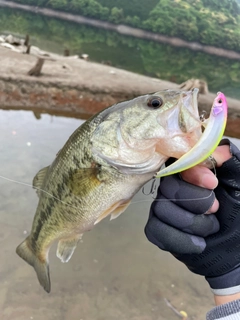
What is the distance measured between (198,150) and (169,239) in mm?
730

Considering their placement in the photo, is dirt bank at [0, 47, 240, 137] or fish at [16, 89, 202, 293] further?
dirt bank at [0, 47, 240, 137]

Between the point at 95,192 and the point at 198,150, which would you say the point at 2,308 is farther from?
the point at 198,150

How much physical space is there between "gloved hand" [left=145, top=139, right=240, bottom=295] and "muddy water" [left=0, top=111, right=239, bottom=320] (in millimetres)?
1769

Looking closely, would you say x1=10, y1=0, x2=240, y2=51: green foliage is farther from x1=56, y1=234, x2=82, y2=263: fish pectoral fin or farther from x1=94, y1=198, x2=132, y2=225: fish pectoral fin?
x1=94, y1=198, x2=132, y2=225: fish pectoral fin

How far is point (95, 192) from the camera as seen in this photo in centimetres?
205

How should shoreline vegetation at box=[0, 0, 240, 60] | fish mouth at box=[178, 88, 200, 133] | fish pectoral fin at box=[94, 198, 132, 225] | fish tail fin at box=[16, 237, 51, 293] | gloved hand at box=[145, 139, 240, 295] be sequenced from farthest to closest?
shoreline vegetation at box=[0, 0, 240, 60] → fish tail fin at box=[16, 237, 51, 293] → fish pectoral fin at box=[94, 198, 132, 225] → gloved hand at box=[145, 139, 240, 295] → fish mouth at box=[178, 88, 200, 133]

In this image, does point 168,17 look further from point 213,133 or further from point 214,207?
point 213,133

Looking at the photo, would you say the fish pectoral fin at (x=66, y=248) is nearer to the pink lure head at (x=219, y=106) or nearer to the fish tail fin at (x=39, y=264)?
the fish tail fin at (x=39, y=264)

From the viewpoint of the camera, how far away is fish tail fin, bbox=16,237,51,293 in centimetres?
280

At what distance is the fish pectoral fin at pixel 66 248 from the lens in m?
2.57

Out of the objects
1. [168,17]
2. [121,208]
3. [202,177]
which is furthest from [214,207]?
[168,17]

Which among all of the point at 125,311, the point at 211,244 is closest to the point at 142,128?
the point at 211,244

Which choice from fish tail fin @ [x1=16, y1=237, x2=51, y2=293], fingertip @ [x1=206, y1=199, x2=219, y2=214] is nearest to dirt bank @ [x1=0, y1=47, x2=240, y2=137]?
fish tail fin @ [x1=16, y1=237, x2=51, y2=293]

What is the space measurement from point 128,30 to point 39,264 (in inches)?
3027
